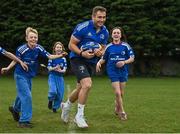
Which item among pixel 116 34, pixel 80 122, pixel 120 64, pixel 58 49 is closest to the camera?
pixel 80 122

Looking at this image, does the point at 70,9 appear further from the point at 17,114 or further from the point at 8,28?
the point at 17,114

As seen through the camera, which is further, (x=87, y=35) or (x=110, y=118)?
(x=110, y=118)

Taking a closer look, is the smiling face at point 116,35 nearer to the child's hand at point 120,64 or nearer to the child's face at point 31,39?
the child's hand at point 120,64

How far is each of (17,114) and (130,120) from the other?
2.25 metres

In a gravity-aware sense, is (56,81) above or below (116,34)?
below

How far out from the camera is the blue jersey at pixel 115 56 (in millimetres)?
10578

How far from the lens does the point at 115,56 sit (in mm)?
10594

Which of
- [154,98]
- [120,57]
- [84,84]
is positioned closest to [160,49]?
[154,98]

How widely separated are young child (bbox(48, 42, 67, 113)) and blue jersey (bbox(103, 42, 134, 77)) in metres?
1.66

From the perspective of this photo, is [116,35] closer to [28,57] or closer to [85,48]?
[85,48]

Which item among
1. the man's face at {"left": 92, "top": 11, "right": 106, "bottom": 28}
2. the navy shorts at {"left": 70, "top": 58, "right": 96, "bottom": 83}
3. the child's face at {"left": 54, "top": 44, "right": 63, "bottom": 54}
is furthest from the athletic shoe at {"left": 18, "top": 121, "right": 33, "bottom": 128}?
the child's face at {"left": 54, "top": 44, "right": 63, "bottom": 54}

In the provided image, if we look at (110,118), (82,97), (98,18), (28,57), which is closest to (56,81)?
(110,118)

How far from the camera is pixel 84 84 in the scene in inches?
351

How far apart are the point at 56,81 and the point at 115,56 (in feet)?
7.14
